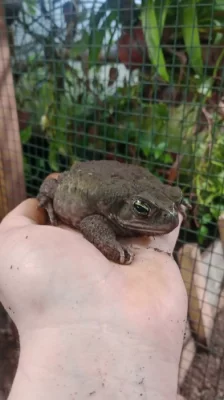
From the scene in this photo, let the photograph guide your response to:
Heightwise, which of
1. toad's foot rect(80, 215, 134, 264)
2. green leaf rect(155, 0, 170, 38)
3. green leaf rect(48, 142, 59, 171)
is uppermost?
green leaf rect(155, 0, 170, 38)

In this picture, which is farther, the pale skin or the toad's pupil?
the toad's pupil

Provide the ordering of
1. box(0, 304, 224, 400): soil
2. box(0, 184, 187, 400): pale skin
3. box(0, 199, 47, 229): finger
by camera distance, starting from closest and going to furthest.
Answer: box(0, 184, 187, 400): pale skin
box(0, 199, 47, 229): finger
box(0, 304, 224, 400): soil

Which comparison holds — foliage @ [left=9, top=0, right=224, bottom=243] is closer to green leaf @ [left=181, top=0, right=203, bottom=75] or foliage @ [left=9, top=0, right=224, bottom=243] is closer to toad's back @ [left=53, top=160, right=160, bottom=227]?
green leaf @ [left=181, top=0, right=203, bottom=75]

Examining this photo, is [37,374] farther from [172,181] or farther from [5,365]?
[172,181]

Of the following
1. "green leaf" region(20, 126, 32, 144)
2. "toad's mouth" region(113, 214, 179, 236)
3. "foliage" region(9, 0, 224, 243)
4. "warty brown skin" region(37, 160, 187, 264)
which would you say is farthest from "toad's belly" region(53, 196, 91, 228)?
"green leaf" region(20, 126, 32, 144)

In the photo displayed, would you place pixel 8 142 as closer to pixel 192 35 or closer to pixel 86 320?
pixel 192 35

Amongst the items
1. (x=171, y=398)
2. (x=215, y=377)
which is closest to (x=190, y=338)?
(x=215, y=377)
